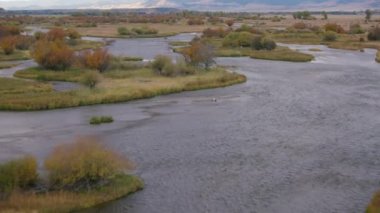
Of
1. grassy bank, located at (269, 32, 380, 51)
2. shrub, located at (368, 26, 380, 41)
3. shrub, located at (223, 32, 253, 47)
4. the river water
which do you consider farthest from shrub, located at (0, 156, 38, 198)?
shrub, located at (368, 26, 380, 41)

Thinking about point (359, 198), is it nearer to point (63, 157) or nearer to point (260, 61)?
point (63, 157)

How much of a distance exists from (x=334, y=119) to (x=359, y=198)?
14231 mm

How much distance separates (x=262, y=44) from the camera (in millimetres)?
75750

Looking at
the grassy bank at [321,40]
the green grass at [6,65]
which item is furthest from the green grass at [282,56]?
the green grass at [6,65]

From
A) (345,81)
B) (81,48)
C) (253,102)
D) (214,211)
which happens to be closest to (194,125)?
(253,102)

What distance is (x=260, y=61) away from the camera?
220 feet

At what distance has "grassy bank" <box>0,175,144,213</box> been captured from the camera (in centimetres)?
2092

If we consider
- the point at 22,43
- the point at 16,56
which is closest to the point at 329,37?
the point at 22,43

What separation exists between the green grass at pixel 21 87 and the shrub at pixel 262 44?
35.5m

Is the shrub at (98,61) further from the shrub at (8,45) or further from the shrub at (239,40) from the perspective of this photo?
the shrub at (239,40)

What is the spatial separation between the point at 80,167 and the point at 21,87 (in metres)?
25.1

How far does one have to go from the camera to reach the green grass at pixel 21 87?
4416 centimetres

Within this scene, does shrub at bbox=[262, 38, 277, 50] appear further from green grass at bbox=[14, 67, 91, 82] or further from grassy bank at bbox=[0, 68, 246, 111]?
green grass at bbox=[14, 67, 91, 82]

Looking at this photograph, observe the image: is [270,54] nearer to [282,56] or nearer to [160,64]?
[282,56]
